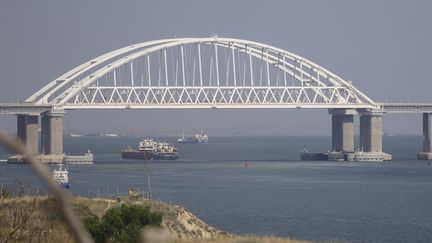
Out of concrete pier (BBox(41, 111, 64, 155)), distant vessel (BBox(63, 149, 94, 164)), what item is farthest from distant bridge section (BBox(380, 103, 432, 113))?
concrete pier (BBox(41, 111, 64, 155))

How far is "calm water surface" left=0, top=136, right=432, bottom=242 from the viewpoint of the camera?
4791 centimetres

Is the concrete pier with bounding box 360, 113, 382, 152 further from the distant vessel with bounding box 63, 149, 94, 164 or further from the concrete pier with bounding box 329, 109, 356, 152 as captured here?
the distant vessel with bounding box 63, 149, 94, 164

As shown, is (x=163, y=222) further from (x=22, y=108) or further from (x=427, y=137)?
(x=427, y=137)

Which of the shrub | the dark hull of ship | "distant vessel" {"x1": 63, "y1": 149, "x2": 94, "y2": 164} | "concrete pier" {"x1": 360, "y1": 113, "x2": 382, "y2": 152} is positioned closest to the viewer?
the shrub

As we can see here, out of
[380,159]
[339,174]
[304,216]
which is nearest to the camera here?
[304,216]

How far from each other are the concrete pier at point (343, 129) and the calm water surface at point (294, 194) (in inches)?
444

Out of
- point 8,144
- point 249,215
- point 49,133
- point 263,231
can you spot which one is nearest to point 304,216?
point 249,215

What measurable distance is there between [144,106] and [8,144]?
11848cm

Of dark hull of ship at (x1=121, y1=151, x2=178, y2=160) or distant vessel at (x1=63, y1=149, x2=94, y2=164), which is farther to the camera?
dark hull of ship at (x1=121, y1=151, x2=178, y2=160)

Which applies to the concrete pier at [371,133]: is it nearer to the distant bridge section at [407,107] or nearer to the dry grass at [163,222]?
the distant bridge section at [407,107]

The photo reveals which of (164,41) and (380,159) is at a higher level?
(164,41)

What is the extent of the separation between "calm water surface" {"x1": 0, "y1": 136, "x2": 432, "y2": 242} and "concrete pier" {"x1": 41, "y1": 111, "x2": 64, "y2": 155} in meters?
8.09

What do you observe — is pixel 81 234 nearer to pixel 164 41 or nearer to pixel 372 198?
pixel 372 198

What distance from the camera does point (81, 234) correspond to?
2.62 metres
